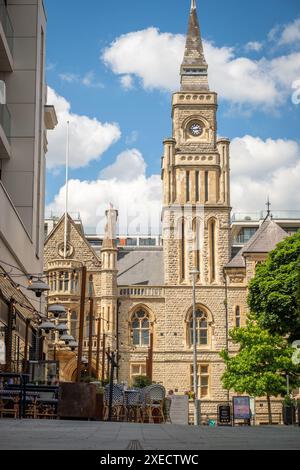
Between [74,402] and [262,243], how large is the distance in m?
47.9

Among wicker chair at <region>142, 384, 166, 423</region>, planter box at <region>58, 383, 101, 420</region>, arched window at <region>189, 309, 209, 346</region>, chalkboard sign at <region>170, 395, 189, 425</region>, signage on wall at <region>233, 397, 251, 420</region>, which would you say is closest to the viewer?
planter box at <region>58, 383, 101, 420</region>

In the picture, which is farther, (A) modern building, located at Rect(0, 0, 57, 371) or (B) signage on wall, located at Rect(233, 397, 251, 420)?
(B) signage on wall, located at Rect(233, 397, 251, 420)

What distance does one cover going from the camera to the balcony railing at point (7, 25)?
95.6 feet

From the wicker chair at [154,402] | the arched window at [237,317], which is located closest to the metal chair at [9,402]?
the wicker chair at [154,402]

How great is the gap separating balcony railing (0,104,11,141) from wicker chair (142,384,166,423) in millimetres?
Result: 10669

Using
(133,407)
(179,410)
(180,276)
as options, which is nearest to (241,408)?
(179,410)

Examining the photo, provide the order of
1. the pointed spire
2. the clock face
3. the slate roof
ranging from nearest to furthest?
the slate roof < the clock face < the pointed spire

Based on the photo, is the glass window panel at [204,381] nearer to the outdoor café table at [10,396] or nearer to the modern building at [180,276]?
the modern building at [180,276]

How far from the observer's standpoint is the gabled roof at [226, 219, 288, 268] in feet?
210

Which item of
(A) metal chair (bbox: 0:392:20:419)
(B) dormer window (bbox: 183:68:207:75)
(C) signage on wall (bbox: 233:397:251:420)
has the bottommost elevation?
(C) signage on wall (bbox: 233:397:251:420)

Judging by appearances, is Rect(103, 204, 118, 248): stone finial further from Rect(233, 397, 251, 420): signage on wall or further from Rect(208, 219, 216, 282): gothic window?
Rect(233, 397, 251, 420): signage on wall

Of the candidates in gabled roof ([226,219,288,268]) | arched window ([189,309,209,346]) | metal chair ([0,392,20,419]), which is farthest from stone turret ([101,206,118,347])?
metal chair ([0,392,20,419])

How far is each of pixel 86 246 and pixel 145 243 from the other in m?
54.9
